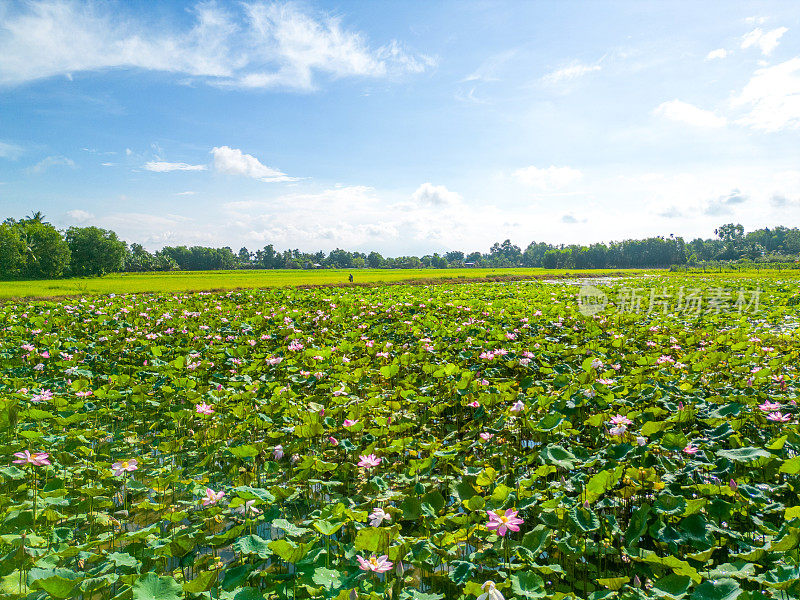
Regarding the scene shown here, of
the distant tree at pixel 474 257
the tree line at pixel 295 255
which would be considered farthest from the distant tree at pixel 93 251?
the distant tree at pixel 474 257

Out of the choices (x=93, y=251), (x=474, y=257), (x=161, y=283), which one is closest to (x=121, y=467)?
(x=161, y=283)

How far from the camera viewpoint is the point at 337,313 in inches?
411

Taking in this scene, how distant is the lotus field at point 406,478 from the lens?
2.06 m

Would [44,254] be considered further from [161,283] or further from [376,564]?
[376,564]

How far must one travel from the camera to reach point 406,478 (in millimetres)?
3373

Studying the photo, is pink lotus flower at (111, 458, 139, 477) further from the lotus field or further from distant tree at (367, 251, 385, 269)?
distant tree at (367, 251, 385, 269)

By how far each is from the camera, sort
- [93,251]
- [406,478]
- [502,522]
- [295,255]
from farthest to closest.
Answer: [295,255]
[93,251]
[406,478]
[502,522]

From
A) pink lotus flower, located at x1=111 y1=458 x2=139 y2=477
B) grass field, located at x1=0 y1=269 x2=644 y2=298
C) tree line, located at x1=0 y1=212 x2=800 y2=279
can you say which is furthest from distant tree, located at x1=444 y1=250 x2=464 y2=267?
pink lotus flower, located at x1=111 y1=458 x2=139 y2=477

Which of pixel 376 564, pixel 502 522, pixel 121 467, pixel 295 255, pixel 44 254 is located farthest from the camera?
pixel 295 255

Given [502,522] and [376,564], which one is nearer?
[376,564]

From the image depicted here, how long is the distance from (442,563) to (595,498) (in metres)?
1.15

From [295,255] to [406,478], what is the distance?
10685 cm

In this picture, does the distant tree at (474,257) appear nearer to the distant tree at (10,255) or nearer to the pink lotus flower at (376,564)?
the distant tree at (10,255)

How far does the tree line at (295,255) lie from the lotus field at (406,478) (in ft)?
164
